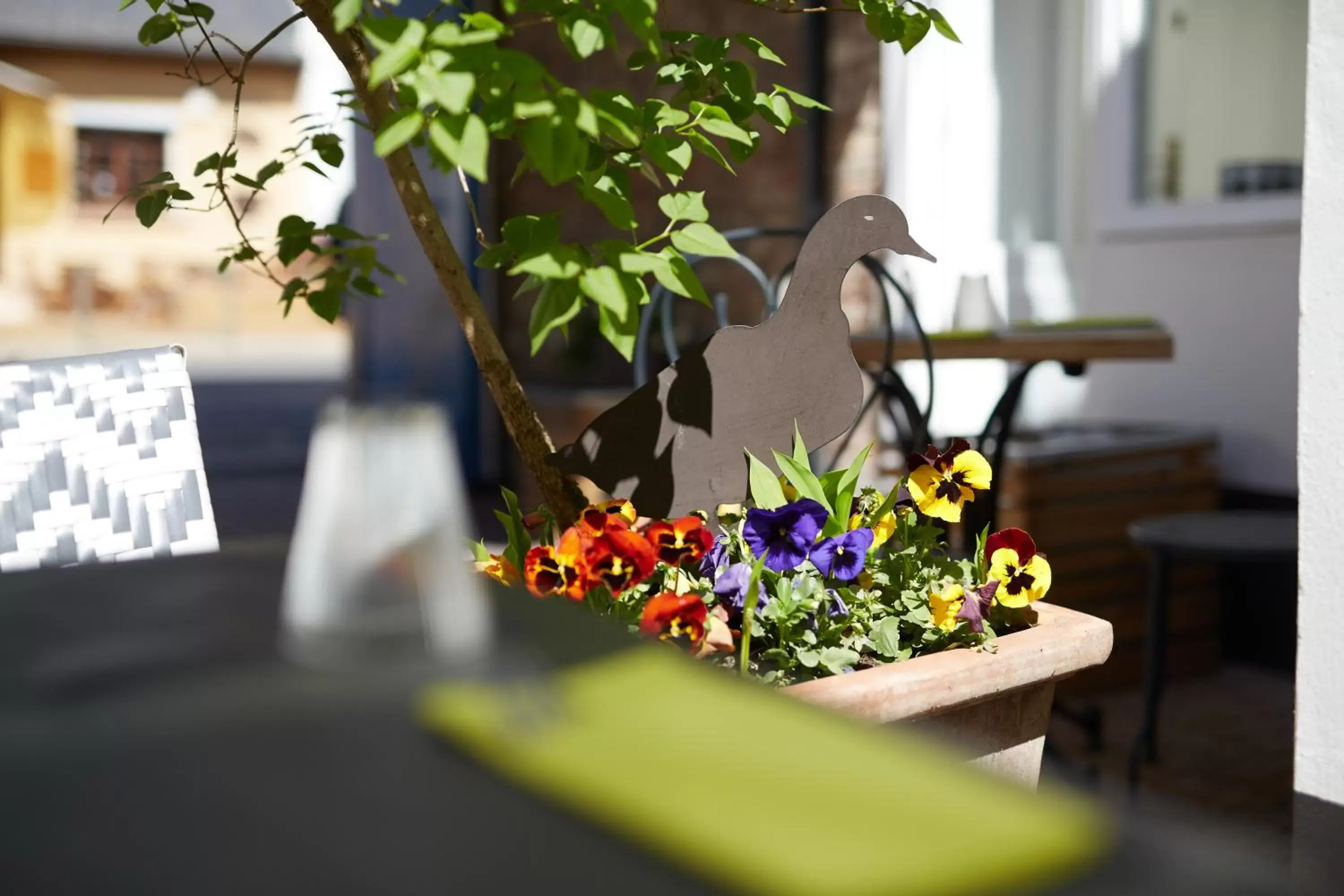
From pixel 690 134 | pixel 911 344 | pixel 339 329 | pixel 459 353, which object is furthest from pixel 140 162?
pixel 690 134

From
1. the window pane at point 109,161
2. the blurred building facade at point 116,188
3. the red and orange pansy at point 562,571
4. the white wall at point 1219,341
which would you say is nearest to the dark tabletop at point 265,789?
the red and orange pansy at point 562,571

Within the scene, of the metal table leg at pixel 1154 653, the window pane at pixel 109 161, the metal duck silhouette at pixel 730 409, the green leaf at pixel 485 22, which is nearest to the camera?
the green leaf at pixel 485 22

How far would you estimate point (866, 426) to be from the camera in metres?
3.89

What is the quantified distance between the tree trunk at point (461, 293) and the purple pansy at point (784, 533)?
0.26 meters

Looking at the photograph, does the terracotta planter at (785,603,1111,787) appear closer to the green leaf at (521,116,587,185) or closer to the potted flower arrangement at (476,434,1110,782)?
the potted flower arrangement at (476,434,1110,782)

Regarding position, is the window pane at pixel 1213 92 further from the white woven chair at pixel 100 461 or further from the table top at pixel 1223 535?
the white woven chair at pixel 100 461

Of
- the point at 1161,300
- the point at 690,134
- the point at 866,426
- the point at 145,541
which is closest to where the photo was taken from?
the point at 690,134

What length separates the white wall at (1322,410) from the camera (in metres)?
1.56

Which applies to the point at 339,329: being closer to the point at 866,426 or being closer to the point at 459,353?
the point at 459,353

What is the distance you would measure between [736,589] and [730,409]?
7.0 inches

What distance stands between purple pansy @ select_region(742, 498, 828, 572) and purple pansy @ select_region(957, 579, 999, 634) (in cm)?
11

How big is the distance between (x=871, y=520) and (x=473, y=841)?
927 millimetres

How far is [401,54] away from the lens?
0.76 m

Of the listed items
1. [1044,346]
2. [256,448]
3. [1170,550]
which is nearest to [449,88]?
[1044,346]
